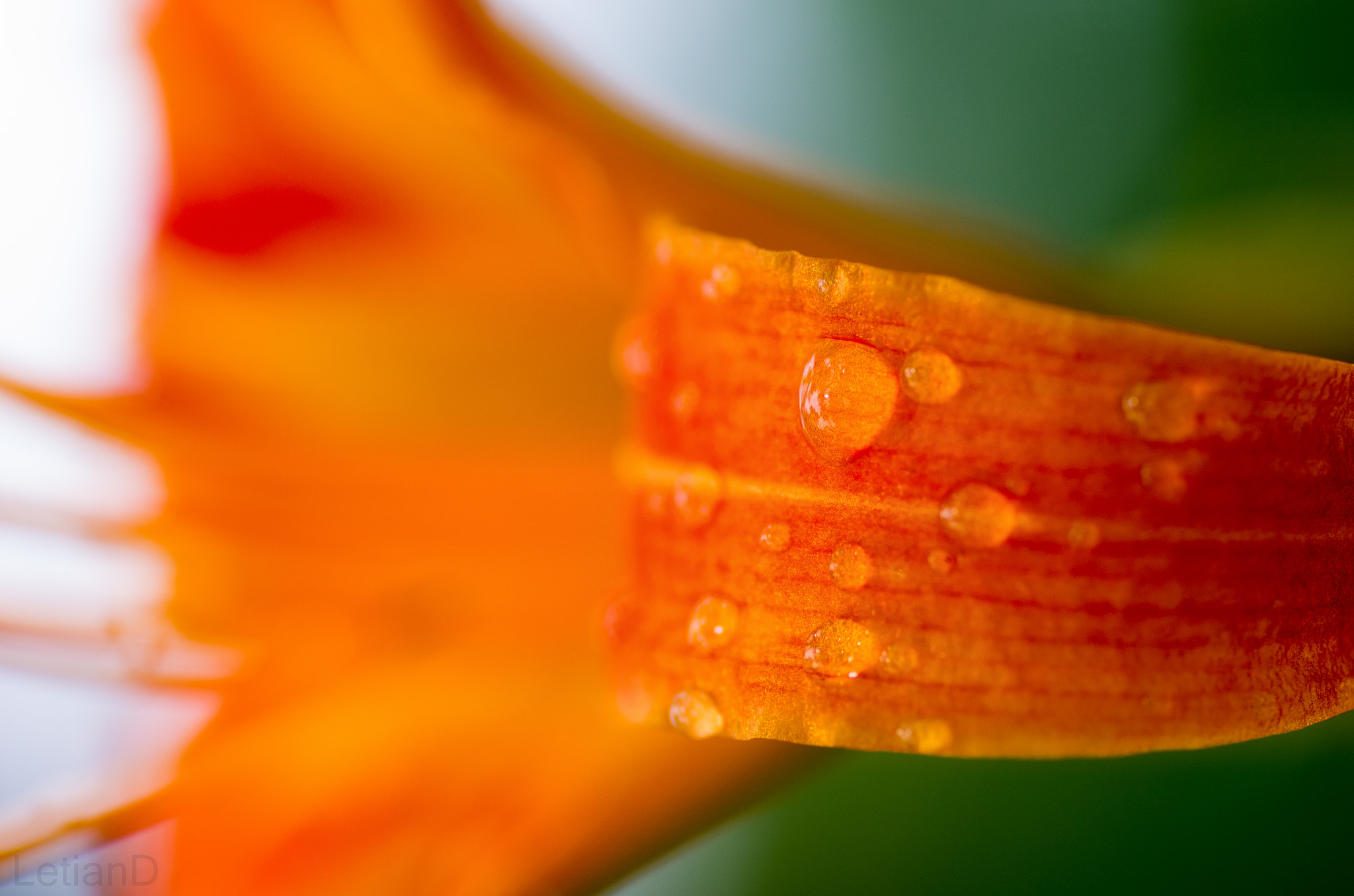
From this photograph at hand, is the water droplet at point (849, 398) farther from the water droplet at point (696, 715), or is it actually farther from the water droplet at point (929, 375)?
the water droplet at point (696, 715)

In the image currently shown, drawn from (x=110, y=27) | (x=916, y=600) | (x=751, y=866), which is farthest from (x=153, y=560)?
(x=916, y=600)

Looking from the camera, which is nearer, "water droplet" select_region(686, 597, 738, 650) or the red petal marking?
"water droplet" select_region(686, 597, 738, 650)

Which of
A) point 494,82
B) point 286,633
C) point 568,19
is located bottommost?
point 286,633

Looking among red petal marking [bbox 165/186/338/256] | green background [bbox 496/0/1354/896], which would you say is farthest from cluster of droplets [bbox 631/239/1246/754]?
red petal marking [bbox 165/186/338/256]

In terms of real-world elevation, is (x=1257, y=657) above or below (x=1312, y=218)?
below

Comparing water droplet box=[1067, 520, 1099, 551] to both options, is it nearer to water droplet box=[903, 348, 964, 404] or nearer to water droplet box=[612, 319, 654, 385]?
water droplet box=[903, 348, 964, 404]

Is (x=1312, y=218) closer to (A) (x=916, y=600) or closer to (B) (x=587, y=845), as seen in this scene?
(A) (x=916, y=600)
